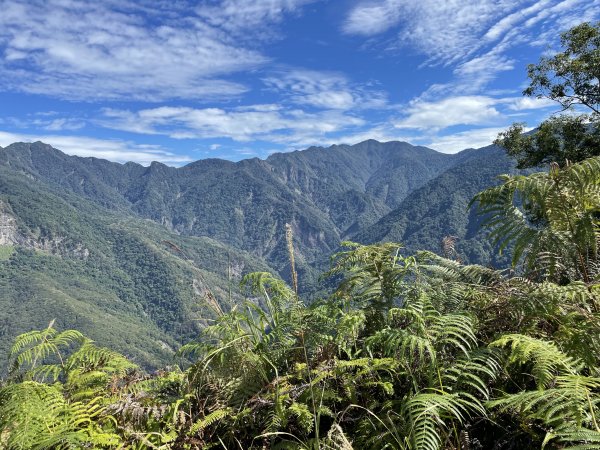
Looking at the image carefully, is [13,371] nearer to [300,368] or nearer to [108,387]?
[108,387]

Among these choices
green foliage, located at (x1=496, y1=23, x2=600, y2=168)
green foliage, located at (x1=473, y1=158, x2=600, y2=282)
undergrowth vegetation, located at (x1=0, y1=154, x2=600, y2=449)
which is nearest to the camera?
undergrowth vegetation, located at (x1=0, y1=154, x2=600, y2=449)

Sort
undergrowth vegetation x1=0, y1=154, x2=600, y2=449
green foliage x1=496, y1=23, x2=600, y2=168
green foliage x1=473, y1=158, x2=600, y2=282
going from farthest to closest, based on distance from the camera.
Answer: green foliage x1=496, y1=23, x2=600, y2=168, green foliage x1=473, y1=158, x2=600, y2=282, undergrowth vegetation x1=0, y1=154, x2=600, y2=449

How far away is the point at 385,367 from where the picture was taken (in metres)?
2.93

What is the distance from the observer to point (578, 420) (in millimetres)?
1836

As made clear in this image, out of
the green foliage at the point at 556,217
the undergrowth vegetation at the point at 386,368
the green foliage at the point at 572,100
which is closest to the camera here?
the undergrowth vegetation at the point at 386,368

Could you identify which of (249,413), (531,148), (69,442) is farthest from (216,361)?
(531,148)

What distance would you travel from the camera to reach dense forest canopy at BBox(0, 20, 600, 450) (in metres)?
2.39

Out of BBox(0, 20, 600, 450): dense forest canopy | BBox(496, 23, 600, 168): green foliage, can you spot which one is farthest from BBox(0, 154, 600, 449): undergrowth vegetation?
BBox(496, 23, 600, 168): green foliage

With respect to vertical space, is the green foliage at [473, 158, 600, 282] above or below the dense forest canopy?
above

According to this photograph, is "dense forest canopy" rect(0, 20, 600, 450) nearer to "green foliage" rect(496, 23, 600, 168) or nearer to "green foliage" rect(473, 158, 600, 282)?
"green foliage" rect(473, 158, 600, 282)

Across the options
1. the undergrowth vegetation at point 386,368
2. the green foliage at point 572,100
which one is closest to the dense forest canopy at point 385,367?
the undergrowth vegetation at point 386,368

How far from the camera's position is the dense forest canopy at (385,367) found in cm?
239

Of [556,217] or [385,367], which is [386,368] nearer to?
[385,367]

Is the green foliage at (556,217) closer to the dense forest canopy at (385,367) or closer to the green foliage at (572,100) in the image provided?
the dense forest canopy at (385,367)
